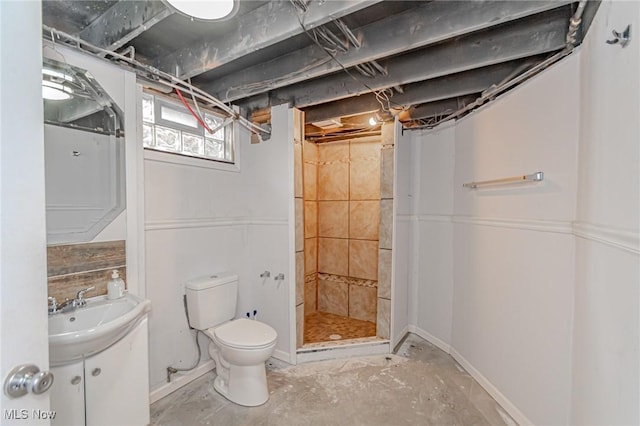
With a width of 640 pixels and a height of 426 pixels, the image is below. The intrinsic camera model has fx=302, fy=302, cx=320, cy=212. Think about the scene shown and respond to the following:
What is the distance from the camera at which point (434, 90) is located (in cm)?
229

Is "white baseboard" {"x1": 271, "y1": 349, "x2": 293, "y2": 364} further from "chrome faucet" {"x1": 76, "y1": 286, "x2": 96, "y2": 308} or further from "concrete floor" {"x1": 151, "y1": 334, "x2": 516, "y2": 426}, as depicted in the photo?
"chrome faucet" {"x1": 76, "y1": 286, "x2": 96, "y2": 308}

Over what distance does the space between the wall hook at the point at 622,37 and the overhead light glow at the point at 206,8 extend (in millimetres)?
1395

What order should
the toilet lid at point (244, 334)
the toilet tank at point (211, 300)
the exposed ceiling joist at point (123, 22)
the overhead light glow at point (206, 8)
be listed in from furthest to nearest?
the toilet tank at point (211, 300), the toilet lid at point (244, 334), the exposed ceiling joist at point (123, 22), the overhead light glow at point (206, 8)

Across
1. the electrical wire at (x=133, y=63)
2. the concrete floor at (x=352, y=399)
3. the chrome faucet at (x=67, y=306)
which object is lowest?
the concrete floor at (x=352, y=399)

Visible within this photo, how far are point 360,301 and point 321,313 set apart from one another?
541 millimetres

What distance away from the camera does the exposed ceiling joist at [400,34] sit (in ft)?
4.40

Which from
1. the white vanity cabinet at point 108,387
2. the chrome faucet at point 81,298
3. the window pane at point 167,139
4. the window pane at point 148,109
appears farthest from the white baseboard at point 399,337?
the window pane at point 148,109

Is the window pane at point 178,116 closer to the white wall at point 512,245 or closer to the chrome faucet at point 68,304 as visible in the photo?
the chrome faucet at point 68,304

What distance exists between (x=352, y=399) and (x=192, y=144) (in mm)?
2187

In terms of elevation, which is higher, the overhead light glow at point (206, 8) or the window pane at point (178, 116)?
the overhead light glow at point (206, 8)

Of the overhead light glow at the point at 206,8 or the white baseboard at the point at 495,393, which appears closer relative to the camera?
the overhead light glow at the point at 206,8

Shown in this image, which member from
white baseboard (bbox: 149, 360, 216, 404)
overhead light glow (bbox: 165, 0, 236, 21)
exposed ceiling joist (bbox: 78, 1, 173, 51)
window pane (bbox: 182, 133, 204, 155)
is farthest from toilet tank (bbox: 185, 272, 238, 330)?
overhead light glow (bbox: 165, 0, 236, 21)

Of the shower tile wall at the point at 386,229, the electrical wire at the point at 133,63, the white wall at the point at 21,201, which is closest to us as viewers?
the white wall at the point at 21,201

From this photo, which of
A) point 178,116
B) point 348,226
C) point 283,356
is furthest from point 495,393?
point 178,116
